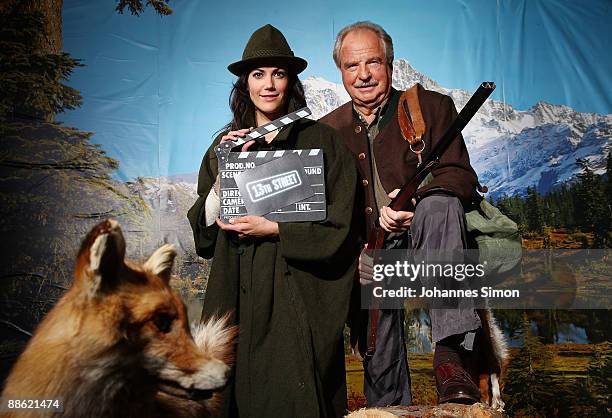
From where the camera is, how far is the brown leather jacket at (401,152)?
10.3 feet

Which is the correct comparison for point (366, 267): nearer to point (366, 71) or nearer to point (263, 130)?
point (263, 130)

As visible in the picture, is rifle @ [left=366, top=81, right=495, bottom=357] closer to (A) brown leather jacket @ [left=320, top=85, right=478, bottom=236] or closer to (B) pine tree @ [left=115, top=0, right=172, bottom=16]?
(A) brown leather jacket @ [left=320, top=85, right=478, bottom=236]

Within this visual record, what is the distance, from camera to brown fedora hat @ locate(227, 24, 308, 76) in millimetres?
3066

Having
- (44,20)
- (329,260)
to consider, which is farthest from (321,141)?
(44,20)

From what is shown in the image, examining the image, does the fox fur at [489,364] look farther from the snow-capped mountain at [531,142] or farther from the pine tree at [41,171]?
the pine tree at [41,171]

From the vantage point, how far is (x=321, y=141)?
3.14m

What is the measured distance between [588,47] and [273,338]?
2714 mm

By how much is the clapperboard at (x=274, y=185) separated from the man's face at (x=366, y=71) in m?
0.58

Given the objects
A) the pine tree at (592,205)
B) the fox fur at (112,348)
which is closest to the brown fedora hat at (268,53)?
the fox fur at (112,348)

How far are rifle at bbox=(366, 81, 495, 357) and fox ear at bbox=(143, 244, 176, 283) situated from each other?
117 cm

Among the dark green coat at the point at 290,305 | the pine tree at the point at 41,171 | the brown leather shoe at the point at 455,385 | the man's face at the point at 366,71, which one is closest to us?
the brown leather shoe at the point at 455,385

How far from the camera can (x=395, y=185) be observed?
3.23 m

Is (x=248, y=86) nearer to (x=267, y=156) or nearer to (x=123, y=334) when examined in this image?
(x=267, y=156)

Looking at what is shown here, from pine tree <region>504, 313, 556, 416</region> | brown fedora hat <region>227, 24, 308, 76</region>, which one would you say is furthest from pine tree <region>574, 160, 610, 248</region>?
brown fedora hat <region>227, 24, 308, 76</region>
